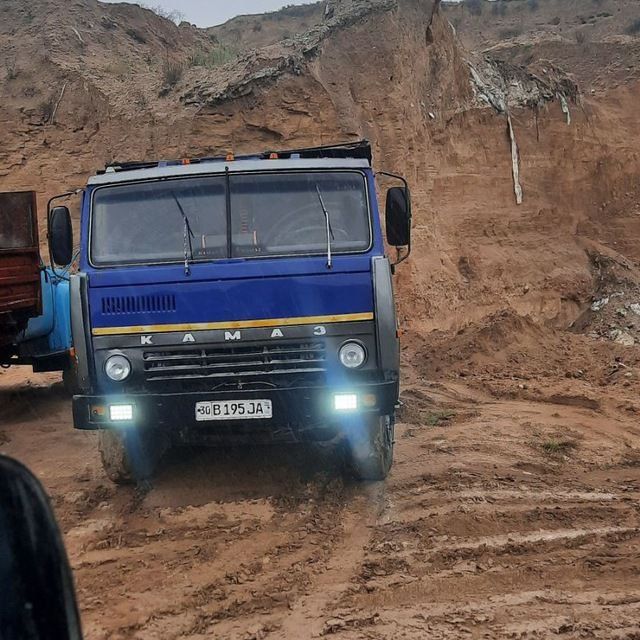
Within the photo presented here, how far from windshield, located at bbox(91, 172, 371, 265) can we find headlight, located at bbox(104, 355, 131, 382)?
2.49 feet

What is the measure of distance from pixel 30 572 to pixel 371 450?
4094 millimetres

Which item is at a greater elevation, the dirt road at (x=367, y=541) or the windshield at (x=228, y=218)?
the windshield at (x=228, y=218)

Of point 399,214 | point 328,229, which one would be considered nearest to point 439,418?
point 399,214

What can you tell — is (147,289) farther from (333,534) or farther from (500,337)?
(500,337)

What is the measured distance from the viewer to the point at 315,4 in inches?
1950

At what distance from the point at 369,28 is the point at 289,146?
3.55 meters

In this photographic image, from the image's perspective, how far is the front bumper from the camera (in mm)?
4930

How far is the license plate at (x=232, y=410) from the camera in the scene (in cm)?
495

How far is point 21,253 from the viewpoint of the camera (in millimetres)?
7613

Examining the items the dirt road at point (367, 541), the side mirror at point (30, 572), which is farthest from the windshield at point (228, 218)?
the side mirror at point (30, 572)

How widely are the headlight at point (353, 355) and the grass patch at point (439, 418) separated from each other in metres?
3.22

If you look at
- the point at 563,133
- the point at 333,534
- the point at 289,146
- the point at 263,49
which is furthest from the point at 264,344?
the point at 563,133

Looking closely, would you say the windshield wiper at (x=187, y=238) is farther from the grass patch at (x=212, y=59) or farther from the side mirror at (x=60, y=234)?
the grass patch at (x=212, y=59)

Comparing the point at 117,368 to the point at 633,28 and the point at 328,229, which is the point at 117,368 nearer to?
the point at 328,229
